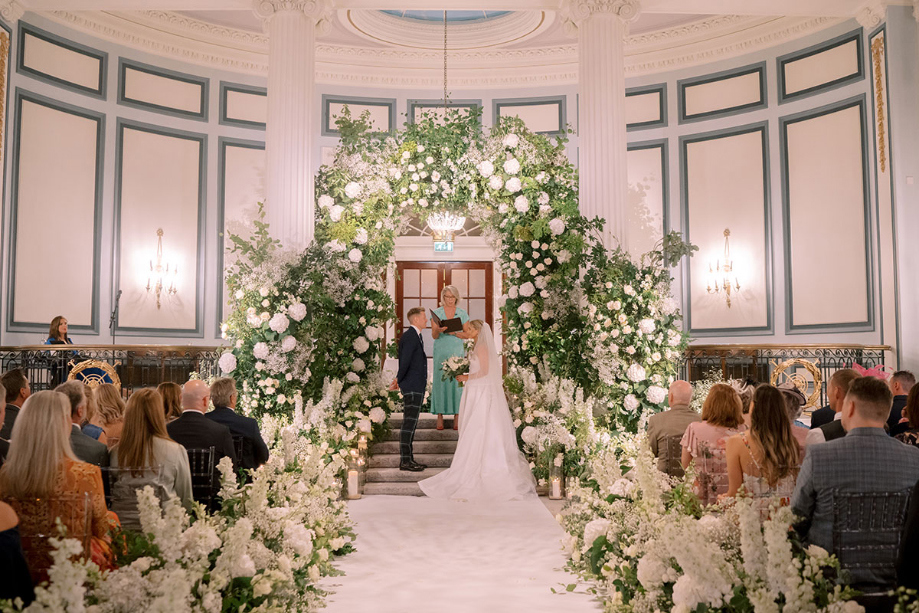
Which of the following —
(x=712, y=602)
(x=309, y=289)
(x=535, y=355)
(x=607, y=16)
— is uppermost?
(x=607, y=16)

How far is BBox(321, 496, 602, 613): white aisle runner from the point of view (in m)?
4.82

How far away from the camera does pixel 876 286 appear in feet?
36.4

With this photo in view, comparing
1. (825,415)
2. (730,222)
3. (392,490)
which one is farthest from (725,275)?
(825,415)

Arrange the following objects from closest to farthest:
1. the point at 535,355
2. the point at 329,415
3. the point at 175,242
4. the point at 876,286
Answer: the point at 329,415 → the point at 535,355 → the point at 876,286 → the point at 175,242

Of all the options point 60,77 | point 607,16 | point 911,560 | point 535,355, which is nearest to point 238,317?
point 535,355

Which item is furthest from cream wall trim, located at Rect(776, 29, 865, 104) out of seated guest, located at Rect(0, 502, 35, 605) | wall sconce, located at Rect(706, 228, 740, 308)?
seated guest, located at Rect(0, 502, 35, 605)

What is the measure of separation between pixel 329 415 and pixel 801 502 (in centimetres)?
541

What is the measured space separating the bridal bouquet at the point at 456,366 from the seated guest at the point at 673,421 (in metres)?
3.52

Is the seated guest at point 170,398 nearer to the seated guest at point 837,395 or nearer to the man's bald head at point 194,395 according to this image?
the man's bald head at point 194,395

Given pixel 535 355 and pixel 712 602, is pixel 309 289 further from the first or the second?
pixel 712 602

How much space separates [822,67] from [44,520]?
11652 millimetres

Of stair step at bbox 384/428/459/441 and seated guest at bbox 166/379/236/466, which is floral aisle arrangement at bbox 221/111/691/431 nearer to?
stair step at bbox 384/428/459/441

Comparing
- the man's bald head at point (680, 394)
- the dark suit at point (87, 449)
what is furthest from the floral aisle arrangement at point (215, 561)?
the man's bald head at point (680, 394)

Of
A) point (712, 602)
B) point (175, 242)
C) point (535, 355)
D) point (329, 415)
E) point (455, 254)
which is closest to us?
point (712, 602)
